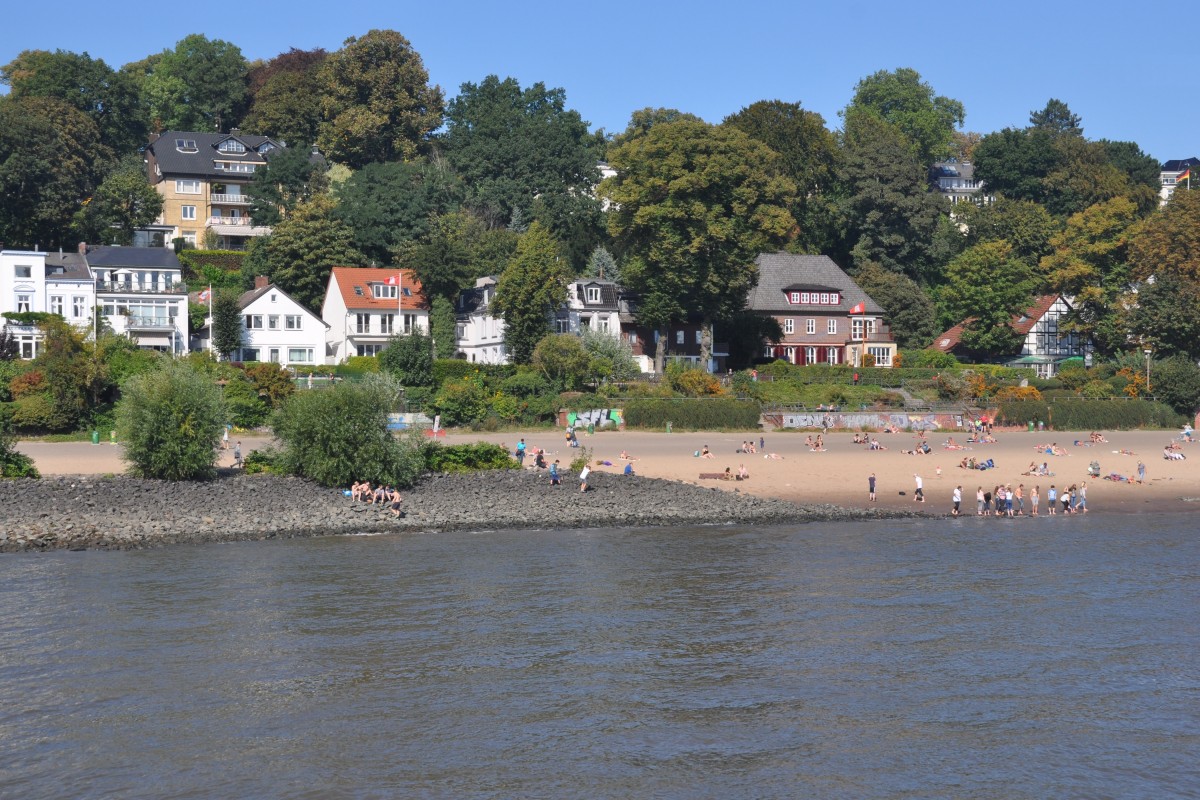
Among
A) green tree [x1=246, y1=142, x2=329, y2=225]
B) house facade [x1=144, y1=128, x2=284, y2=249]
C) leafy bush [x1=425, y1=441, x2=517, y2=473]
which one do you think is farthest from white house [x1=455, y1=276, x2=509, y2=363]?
leafy bush [x1=425, y1=441, x2=517, y2=473]

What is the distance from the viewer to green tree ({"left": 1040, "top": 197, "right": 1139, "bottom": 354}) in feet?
295

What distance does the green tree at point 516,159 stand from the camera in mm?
100250

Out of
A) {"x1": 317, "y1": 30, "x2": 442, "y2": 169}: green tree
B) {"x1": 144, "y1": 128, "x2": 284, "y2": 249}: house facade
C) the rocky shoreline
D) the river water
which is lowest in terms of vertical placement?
the river water

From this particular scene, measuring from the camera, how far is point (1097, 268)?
91.5m

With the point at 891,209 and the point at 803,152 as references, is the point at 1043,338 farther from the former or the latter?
the point at 803,152

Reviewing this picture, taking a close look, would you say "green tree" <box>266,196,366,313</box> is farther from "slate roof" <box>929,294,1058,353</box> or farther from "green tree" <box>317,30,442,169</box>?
"slate roof" <box>929,294,1058,353</box>

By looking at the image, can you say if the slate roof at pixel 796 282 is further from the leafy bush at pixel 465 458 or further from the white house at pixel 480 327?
the leafy bush at pixel 465 458

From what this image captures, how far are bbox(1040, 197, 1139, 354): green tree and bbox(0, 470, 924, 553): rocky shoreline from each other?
51.9m

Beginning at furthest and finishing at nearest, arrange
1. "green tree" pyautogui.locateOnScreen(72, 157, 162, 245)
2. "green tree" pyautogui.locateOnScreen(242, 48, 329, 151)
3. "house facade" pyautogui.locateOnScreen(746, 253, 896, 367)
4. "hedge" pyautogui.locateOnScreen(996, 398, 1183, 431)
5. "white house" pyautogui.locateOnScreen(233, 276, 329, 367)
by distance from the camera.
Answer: "green tree" pyautogui.locateOnScreen(242, 48, 329, 151), "house facade" pyautogui.locateOnScreen(746, 253, 896, 367), "green tree" pyautogui.locateOnScreen(72, 157, 162, 245), "white house" pyautogui.locateOnScreen(233, 276, 329, 367), "hedge" pyautogui.locateOnScreen(996, 398, 1183, 431)

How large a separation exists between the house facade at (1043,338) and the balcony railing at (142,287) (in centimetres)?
5401

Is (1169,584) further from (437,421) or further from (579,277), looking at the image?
(579,277)

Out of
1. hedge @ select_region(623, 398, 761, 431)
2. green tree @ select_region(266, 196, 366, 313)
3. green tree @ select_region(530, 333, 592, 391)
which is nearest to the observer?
hedge @ select_region(623, 398, 761, 431)

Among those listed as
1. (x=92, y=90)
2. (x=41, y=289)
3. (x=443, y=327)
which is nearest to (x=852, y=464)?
(x=443, y=327)

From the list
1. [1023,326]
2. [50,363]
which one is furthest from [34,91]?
[1023,326]
